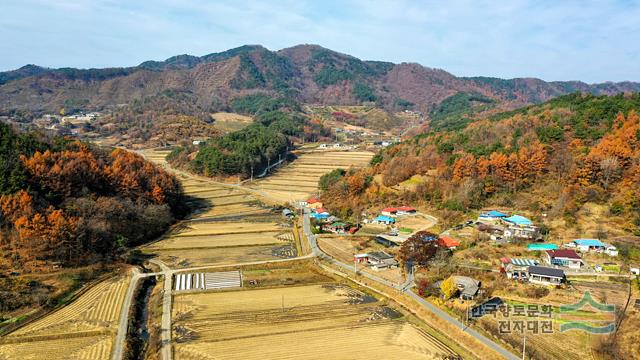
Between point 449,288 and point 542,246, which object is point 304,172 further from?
point 449,288

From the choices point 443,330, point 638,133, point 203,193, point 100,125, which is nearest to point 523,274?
point 443,330

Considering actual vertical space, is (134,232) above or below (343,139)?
below

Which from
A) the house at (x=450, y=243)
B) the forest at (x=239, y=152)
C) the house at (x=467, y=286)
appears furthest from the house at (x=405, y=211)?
the forest at (x=239, y=152)

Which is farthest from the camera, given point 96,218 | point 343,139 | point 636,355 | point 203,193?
point 343,139

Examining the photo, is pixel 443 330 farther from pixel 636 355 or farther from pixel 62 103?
pixel 62 103

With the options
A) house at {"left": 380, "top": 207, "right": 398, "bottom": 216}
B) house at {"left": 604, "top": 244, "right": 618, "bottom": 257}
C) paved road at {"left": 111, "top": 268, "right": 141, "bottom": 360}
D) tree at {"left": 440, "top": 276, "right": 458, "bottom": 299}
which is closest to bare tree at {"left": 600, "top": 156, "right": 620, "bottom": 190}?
house at {"left": 604, "top": 244, "right": 618, "bottom": 257}

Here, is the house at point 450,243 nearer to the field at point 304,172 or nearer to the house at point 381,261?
the house at point 381,261

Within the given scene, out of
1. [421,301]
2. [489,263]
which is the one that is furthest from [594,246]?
[421,301]
